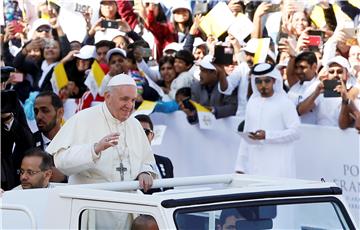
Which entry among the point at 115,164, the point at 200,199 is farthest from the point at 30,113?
the point at 200,199

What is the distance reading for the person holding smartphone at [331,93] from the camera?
10844 millimetres

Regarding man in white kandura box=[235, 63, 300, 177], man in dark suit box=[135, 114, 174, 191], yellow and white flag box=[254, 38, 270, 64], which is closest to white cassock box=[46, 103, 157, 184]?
man in dark suit box=[135, 114, 174, 191]

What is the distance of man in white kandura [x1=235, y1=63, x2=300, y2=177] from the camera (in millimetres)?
10836

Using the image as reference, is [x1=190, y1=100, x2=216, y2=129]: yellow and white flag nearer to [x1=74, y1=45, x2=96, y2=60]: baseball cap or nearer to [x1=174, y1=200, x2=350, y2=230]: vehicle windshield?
[x1=74, y1=45, x2=96, y2=60]: baseball cap

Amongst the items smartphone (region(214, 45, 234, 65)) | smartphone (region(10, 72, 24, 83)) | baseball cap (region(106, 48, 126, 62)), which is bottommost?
smartphone (region(10, 72, 24, 83))

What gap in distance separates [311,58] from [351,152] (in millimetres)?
1230

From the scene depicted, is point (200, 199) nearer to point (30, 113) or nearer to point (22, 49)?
point (30, 113)

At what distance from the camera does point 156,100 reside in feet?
40.8

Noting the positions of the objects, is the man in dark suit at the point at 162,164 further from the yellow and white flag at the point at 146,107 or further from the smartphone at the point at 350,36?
the smartphone at the point at 350,36

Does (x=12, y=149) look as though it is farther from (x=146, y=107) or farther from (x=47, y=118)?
(x=146, y=107)

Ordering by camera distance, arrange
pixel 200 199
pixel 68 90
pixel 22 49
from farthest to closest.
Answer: pixel 22 49
pixel 68 90
pixel 200 199

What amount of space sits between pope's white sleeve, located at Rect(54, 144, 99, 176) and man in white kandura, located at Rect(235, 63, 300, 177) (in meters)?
4.42

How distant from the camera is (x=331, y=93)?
10898mm

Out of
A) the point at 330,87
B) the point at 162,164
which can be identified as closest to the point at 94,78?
the point at 330,87
